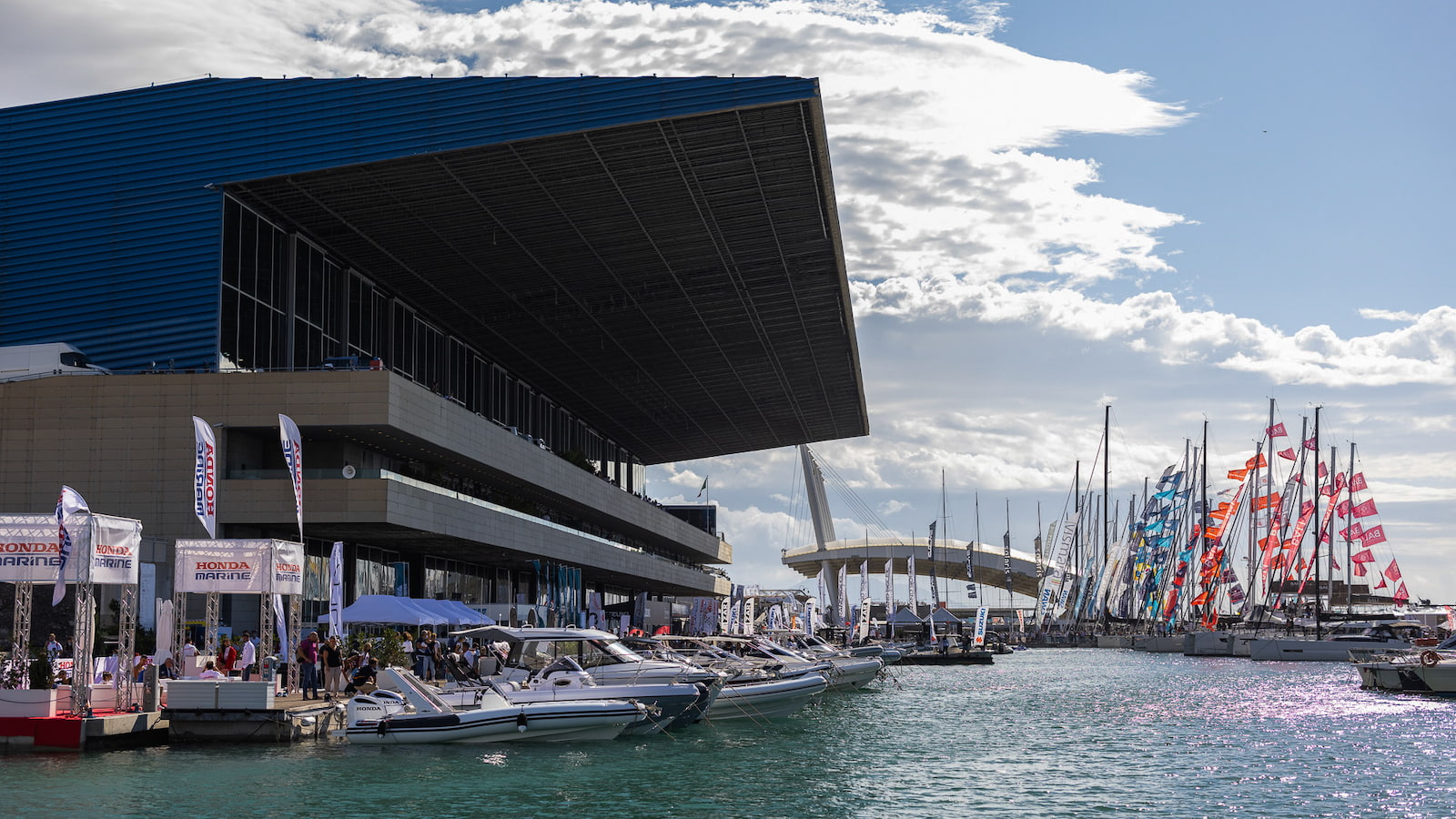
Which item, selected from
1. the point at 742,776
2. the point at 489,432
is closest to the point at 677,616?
the point at 489,432

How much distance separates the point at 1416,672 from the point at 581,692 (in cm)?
3851

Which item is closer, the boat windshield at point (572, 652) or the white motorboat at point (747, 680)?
the boat windshield at point (572, 652)

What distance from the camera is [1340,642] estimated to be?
298ft

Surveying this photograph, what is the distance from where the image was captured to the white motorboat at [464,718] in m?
32.7

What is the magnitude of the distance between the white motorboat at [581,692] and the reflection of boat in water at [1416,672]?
113 ft

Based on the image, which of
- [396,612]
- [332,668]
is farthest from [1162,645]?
[332,668]

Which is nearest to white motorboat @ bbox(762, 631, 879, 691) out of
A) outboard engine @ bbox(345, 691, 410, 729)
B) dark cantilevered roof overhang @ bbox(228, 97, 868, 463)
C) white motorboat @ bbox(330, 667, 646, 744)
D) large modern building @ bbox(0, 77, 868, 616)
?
large modern building @ bbox(0, 77, 868, 616)

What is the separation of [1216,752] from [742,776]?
1328 cm

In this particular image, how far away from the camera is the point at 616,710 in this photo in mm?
33938

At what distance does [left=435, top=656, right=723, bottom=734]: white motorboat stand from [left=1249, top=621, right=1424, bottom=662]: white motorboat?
213ft

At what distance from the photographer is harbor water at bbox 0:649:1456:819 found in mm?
25203

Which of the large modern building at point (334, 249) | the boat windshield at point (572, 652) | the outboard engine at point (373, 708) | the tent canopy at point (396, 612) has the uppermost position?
the large modern building at point (334, 249)

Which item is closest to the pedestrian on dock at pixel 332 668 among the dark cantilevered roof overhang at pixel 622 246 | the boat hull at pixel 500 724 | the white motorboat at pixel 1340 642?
the boat hull at pixel 500 724

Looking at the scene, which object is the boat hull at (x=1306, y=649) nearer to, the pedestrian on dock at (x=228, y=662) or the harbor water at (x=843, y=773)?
the harbor water at (x=843, y=773)
